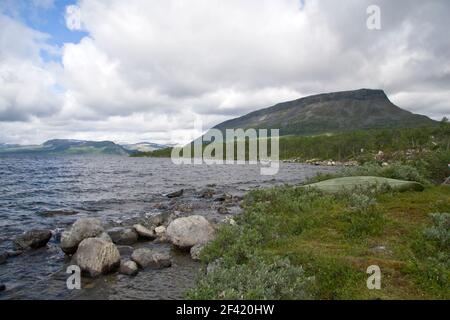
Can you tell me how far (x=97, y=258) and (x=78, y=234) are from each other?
4.14 m

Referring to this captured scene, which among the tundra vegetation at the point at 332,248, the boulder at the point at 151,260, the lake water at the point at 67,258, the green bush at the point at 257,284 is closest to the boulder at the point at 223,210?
the lake water at the point at 67,258

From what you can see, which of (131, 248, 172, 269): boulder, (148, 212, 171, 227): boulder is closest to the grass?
(131, 248, 172, 269): boulder

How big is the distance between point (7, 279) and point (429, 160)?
40.8 metres

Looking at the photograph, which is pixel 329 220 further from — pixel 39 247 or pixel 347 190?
pixel 39 247

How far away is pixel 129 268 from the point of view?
14.8 metres

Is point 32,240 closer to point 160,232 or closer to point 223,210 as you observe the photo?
point 160,232

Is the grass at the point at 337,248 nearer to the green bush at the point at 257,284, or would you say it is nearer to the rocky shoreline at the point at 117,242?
the green bush at the point at 257,284

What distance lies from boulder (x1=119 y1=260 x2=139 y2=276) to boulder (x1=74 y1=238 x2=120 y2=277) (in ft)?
1.29

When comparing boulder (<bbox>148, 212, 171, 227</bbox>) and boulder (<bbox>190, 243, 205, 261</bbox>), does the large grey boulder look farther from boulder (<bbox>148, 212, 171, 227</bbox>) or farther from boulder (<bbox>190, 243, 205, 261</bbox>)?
boulder (<bbox>190, 243, 205, 261</bbox>)

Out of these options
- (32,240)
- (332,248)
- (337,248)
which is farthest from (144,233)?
(337,248)

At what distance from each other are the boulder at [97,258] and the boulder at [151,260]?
987 millimetres

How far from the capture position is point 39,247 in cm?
1898

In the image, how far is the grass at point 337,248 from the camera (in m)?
9.85
